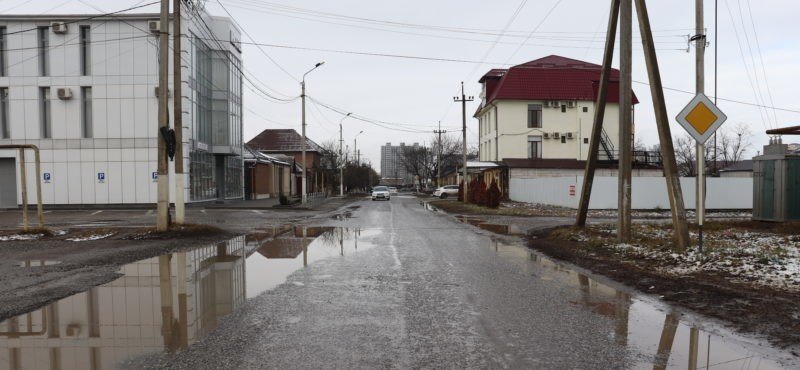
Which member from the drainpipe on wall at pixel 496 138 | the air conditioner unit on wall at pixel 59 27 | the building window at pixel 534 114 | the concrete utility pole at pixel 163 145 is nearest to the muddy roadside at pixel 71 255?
the concrete utility pole at pixel 163 145

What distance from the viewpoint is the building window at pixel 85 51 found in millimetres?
32406

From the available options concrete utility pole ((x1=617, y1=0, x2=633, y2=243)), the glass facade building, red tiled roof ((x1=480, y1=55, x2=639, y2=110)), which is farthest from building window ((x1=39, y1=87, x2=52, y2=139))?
red tiled roof ((x1=480, y1=55, x2=639, y2=110))

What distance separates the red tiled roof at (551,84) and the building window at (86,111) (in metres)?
31.1

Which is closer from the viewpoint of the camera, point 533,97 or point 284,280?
point 284,280

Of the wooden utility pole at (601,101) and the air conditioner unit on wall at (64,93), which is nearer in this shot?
the wooden utility pole at (601,101)

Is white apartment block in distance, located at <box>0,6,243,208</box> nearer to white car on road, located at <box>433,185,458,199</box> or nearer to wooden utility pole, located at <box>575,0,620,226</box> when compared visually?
wooden utility pole, located at <box>575,0,620,226</box>

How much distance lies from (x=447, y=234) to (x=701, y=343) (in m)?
11.7

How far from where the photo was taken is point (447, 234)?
1688 cm

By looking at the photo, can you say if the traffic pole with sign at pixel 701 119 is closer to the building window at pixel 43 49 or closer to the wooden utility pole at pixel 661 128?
the wooden utility pole at pixel 661 128

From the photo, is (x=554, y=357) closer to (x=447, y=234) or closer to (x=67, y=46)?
(x=447, y=234)

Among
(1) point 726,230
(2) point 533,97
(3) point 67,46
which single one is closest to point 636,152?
(2) point 533,97

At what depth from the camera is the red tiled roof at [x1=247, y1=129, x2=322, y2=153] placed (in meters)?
75.9

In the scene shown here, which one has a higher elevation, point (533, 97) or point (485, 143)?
point (533, 97)

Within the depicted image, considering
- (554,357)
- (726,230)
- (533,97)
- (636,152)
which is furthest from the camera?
(533,97)
